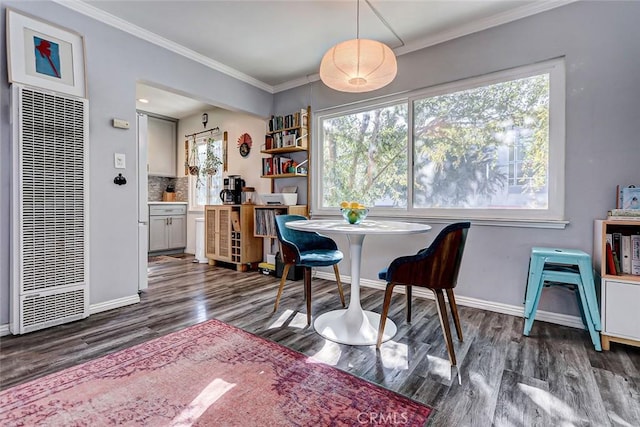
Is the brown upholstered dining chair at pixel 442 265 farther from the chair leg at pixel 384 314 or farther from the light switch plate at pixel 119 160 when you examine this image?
the light switch plate at pixel 119 160

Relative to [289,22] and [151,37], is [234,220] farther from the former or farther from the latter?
[289,22]

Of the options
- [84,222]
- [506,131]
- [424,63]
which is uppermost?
[424,63]

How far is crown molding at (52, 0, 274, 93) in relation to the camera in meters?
2.42

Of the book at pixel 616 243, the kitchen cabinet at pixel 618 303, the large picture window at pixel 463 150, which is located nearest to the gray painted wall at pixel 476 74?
the large picture window at pixel 463 150

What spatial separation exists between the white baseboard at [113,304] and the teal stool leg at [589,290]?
3.50 m

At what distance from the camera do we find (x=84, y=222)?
2377 millimetres

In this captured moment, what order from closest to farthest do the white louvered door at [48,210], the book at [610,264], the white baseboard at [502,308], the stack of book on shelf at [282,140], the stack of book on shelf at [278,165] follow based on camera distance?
the book at [610,264] → the white louvered door at [48,210] → the white baseboard at [502,308] → the stack of book on shelf at [282,140] → the stack of book on shelf at [278,165]

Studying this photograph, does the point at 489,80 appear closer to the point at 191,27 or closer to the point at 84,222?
the point at 191,27

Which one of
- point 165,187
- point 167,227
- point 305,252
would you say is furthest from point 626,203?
point 165,187

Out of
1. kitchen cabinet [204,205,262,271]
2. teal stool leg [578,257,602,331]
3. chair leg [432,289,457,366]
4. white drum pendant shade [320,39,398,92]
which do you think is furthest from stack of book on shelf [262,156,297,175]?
teal stool leg [578,257,602,331]

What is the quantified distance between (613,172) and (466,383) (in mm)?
1862

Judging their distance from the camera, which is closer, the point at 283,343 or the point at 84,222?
the point at 283,343

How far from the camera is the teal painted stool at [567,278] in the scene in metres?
1.93

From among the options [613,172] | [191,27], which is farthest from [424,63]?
[191,27]
